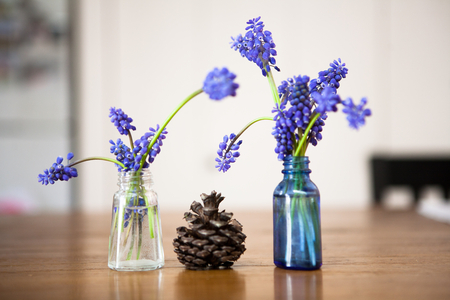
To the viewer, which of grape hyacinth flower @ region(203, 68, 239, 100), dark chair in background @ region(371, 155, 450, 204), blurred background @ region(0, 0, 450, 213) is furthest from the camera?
blurred background @ region(0, 0, 450, 213)

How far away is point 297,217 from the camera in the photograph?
1.77ft

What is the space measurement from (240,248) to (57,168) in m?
0.29

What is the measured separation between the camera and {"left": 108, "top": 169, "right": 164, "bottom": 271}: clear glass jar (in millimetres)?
574

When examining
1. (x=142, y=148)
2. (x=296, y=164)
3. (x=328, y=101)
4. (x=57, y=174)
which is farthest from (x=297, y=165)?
(x=57, y=174)

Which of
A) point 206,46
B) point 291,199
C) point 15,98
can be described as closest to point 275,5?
point 206,46

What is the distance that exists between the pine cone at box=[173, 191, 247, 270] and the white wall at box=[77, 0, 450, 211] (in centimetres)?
209

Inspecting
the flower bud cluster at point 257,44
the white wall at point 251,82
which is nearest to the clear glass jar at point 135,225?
the flower bud cluster at point 257,44

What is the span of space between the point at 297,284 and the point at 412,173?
5.11 feet

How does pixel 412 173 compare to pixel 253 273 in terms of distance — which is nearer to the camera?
pixel 253 273

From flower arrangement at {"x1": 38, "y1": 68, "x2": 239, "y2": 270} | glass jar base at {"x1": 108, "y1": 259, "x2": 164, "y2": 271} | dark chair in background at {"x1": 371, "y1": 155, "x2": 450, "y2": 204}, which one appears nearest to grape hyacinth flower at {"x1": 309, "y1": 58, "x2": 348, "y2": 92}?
flower arrangement at {"x1": 38, "y1": 68, "x2": 239, "y2": 270}

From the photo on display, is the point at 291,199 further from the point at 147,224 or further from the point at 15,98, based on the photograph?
the point at 15,98

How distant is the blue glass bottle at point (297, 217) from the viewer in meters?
0.54

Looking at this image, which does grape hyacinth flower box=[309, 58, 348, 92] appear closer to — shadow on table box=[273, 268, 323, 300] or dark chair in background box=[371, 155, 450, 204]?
shadow on table box=[273, 268, 323, 300]

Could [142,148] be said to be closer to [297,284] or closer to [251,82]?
[297,284]
